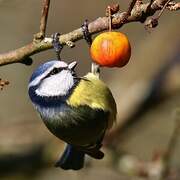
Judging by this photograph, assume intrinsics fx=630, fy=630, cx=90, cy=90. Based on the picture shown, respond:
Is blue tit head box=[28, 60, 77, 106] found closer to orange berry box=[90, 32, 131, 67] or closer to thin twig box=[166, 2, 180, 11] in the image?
orange berry box=[90, 32, 131, 67]

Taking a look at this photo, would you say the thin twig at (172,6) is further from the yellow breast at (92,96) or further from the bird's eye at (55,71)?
the yellow breast at (92,96)

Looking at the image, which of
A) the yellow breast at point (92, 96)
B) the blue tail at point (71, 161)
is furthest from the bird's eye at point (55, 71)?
the blue tail at point (71, 161)

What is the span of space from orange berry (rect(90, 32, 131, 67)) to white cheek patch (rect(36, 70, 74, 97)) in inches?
27.7

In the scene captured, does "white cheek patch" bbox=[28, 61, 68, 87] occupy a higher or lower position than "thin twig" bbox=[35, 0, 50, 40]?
lower

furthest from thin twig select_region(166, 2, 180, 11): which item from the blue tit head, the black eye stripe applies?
the black eye stripe

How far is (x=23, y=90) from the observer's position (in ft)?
27.7

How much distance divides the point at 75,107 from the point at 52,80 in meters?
0.26

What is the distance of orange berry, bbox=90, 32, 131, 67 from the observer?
106 inches

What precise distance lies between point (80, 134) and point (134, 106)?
128 centimetres

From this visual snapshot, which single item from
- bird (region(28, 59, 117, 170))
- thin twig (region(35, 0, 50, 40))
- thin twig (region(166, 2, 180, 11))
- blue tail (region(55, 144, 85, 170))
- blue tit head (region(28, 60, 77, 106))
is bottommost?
blue tail (region(55, 144, 85, 170))

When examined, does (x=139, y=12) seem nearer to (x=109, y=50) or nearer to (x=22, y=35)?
(x=109, y=50)

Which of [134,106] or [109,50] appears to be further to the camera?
[134,106]

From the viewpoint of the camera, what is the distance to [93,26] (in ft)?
8.80

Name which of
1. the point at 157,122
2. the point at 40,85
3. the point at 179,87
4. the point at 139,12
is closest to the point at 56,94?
the point at 40,85
